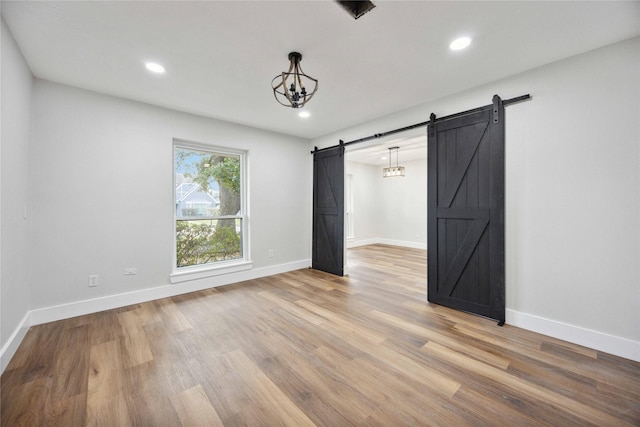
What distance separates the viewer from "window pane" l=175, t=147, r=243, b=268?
13.0 feet

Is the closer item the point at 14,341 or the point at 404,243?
the point at 14,341

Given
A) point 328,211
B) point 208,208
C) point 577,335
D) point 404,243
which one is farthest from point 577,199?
point 404,243

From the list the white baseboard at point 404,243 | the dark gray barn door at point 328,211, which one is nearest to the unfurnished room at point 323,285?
the dark gray barn door at point 328,211

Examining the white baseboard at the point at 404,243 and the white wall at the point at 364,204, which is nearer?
the white baseboard at the point at 404,243

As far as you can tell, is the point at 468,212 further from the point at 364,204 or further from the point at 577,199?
the point at 364,204

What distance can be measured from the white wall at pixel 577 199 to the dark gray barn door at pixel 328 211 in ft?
8.32

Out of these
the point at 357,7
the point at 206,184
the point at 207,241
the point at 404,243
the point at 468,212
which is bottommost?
the point at 404,243

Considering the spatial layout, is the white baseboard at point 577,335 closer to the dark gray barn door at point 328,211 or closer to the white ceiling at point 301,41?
the white ceiling at point 301,41

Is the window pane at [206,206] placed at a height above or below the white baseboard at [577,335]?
above

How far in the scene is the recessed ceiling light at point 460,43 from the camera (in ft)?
7.09

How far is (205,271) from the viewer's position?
4.03 metres

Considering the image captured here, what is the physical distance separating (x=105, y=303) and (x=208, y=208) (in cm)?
178

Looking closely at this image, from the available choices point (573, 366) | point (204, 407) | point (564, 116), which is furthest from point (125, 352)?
point (564, 116)

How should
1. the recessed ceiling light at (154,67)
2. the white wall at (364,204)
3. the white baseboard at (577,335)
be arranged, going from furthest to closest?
1. the white wall at (364,204)
2. the recessed ceiling light at (154,67)
3. the white baseboard at (577,335)
